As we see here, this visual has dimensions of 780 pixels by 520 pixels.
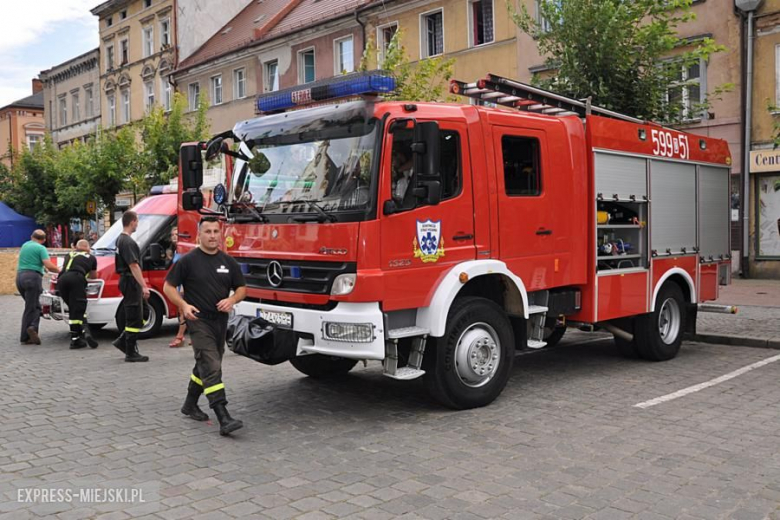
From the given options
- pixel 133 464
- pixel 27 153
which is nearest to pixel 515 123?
pixel 133 464

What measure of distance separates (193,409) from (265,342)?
3.09 feet

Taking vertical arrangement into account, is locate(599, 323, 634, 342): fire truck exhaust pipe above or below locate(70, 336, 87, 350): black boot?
above

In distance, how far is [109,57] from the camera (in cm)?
4588

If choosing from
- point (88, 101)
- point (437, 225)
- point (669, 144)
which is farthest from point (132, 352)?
point (88, 101)

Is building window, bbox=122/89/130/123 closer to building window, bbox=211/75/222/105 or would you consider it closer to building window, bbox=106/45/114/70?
building window, bbox=106/45/114/70

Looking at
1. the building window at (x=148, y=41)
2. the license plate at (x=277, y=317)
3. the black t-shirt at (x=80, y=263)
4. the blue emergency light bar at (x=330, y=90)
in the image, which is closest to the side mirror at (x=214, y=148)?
the blue emergency light bar at (x=330, y=90)

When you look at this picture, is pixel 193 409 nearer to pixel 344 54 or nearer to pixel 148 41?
pixel 344 54

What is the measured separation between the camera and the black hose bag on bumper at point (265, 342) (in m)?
6.12

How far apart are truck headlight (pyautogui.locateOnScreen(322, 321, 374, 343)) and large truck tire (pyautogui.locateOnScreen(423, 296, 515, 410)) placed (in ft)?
2.44

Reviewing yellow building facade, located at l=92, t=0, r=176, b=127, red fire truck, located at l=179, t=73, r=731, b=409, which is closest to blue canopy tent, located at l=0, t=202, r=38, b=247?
yellow building facade, located at l=92, t=0, r=176, b=127

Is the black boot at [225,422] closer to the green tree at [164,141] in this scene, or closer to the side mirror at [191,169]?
the side mirror at [191,169]

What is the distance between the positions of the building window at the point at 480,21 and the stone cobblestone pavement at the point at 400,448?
17630 millimetres

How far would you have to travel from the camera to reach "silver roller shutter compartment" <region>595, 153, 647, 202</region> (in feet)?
25.8

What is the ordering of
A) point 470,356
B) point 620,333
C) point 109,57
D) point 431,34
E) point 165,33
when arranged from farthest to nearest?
point 109,57
point 165,33
point 431,34
point 620,333
point 470,356
